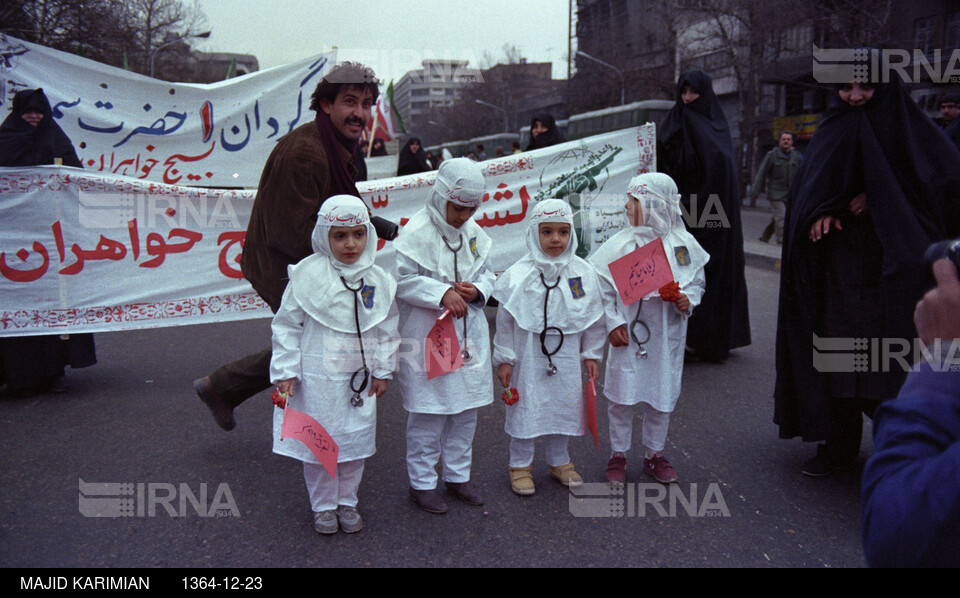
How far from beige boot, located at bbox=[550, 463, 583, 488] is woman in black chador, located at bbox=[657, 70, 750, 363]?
2.59 meters

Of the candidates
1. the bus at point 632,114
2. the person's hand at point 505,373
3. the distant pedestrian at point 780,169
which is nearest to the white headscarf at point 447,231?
the person's hand at point 505,373

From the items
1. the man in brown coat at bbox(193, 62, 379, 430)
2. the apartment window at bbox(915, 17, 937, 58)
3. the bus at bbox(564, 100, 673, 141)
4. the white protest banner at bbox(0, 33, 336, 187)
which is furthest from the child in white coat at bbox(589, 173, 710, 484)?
the apartment window at bbox(915, 17, 937, 58)

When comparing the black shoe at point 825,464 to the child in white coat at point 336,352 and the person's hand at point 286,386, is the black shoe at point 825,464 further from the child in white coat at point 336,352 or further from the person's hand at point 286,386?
the person's hand at point 286,386

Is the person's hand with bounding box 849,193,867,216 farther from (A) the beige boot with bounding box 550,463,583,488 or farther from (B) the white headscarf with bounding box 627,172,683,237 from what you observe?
(A) the beige boot with bounding box 550,463,583,488

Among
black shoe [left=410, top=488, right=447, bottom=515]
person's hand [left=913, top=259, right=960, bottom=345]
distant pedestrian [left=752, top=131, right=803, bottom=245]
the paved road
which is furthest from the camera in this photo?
distant pedestrian [left=752, top=131, right=803, bottom=245]

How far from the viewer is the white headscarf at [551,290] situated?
10.5 ft

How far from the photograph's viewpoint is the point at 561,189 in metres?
6.43

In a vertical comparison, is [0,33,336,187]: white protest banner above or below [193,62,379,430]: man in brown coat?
above

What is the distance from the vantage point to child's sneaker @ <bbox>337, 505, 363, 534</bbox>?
2869 mm

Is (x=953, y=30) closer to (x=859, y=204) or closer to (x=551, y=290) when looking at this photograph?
(x=859, y=204)

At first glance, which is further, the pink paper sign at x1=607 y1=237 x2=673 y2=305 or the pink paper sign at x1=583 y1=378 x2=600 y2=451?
the pink paper sign at x1=607 y1=237 x2=673 y2=305

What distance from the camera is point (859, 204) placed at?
327 cm

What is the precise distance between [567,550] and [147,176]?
6007 mm

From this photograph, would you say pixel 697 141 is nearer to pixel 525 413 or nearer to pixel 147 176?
pixel 525 413
